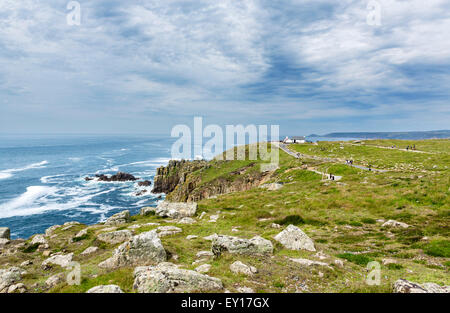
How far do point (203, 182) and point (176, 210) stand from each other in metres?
50.8

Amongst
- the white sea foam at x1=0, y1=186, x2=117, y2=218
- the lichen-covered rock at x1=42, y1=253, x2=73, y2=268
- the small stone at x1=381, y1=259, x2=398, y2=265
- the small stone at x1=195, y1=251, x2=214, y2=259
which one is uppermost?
the small stone at x1=381, y1=259, x2=398, y2=265

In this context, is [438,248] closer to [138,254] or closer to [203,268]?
[203,268]

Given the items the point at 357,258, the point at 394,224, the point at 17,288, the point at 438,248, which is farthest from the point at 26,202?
the point at 438,248

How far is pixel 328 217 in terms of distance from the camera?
25781 mm

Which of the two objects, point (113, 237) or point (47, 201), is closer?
point (113, 237)

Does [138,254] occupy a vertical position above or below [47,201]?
above

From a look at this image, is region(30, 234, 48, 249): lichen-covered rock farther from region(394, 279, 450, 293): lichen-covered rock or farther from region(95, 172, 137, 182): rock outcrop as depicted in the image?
region(95, 172, 137, 182): rock outcrop

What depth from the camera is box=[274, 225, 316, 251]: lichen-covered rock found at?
16.3 meters

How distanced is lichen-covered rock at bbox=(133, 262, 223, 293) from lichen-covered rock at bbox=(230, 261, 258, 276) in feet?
6.66

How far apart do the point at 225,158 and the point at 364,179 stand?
70.8m

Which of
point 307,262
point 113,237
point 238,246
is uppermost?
point 238,246

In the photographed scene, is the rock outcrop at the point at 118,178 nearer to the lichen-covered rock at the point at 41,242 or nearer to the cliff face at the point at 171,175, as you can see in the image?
the cliff face at the point at 171,175

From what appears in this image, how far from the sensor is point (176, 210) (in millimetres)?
32156

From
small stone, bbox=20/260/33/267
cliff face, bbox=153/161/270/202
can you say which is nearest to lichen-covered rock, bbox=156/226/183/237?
small stone, bbox=20/260/33/267
